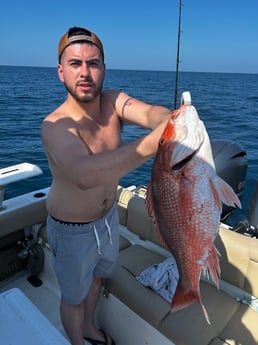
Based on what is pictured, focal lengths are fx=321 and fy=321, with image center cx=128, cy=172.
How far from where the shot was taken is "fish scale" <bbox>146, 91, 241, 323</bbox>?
1265 mm

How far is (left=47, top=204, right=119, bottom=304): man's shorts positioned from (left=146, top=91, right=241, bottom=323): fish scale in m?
0.78

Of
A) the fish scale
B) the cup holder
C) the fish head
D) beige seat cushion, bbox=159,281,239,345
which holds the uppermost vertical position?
the fish head

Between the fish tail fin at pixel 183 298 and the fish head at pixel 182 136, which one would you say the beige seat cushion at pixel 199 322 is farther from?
the fish head at pixel 182 136

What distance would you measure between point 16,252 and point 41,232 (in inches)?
13.5

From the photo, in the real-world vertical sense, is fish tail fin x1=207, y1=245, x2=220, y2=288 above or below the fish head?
below

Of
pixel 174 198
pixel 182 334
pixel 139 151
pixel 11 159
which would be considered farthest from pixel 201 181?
pixel 11 159

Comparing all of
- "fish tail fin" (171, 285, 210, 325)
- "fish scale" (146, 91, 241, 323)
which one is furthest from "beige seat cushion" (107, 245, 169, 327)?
"fish scale" (146, 91, 241, 323)

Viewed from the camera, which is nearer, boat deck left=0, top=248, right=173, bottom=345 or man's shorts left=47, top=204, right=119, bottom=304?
man's shorts left=47, top=204, right=119, bottom=304

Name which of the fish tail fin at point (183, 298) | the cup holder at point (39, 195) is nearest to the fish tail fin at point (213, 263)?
the fish tail fin at point (183, 298)

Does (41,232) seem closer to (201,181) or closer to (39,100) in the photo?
(201,181)

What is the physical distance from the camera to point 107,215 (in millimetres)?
2258

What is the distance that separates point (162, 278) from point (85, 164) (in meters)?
1.65

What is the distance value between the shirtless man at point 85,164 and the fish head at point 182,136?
0.38 ft

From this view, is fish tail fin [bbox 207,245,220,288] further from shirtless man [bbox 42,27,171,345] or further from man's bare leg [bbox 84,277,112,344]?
man's bare leg [bbox 84,277,112,344]
